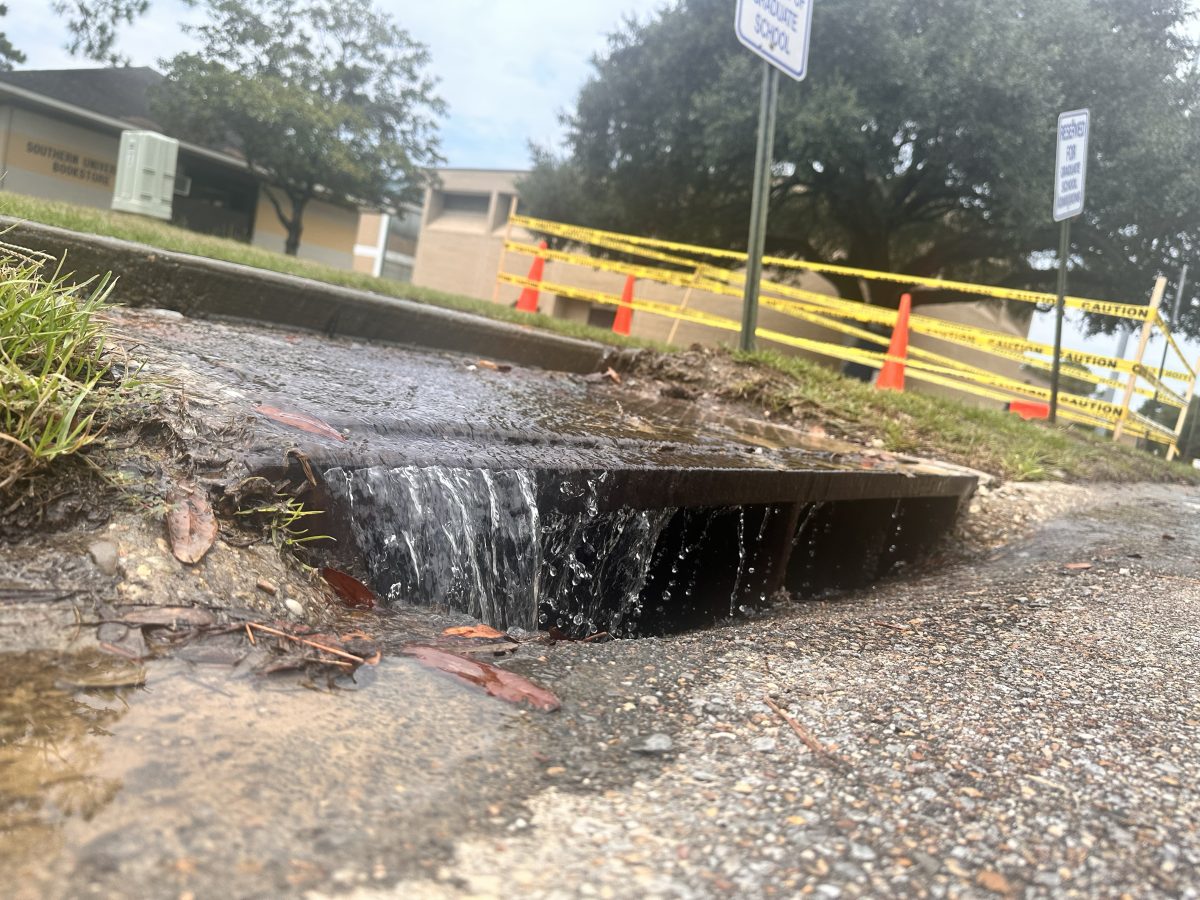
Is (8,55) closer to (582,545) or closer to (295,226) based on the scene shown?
(295,226)

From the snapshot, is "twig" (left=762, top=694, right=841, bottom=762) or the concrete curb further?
the concrete curb

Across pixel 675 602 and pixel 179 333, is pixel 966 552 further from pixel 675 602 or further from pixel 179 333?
pixel 179 333

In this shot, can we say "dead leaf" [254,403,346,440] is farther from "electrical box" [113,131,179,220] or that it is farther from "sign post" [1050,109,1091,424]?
"electrical box" [113,131,179,220]

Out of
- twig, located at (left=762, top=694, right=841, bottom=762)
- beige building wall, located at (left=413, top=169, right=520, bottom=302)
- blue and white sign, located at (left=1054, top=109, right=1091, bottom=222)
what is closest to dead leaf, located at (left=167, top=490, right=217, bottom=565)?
twig, located at (left=762, top=694, right=841, bottom=762)

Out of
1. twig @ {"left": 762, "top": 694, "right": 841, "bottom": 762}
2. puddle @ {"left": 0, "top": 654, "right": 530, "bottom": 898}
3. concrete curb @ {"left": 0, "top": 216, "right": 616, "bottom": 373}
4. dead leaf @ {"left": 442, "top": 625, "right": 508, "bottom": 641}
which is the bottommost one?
puddle @ {"left": 0, "top": 654, "right": 530, "bottom": 898}

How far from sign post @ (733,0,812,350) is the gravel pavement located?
15.3 ft

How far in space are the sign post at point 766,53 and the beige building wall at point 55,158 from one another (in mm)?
21936

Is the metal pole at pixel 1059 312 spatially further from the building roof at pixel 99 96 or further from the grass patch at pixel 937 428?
the building roof at pixel 99 96

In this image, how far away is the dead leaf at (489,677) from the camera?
6.16 ft

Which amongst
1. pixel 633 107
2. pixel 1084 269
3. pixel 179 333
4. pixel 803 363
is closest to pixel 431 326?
pixel 179 333

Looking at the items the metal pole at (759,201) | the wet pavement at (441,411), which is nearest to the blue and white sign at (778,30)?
the metal pole at (759,201)

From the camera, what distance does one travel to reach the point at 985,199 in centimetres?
1681

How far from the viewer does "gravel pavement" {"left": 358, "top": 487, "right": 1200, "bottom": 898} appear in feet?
4.42

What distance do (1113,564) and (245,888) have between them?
3715 millimetres
